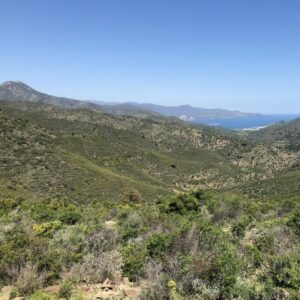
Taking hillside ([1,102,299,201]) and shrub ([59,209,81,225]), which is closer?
shrub ([59,209,81,225])

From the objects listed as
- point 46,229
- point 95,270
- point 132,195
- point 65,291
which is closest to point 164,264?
point 95,270

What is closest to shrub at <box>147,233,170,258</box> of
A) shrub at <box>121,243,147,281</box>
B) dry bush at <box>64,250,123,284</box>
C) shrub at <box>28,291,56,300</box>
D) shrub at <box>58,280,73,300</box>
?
shrub at <box>121,243,147,281</box>

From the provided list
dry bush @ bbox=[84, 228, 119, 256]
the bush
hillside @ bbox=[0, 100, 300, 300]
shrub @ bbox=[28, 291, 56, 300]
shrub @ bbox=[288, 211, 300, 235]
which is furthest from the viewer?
the bush

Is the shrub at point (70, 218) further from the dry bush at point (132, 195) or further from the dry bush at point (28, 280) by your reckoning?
the dry bush at point (132, 195)

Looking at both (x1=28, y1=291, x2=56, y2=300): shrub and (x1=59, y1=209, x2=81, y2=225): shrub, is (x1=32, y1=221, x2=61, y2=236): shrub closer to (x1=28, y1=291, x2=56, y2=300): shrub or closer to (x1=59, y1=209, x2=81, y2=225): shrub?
(x1=59, y1=209, x2=81, y2=225): shrub

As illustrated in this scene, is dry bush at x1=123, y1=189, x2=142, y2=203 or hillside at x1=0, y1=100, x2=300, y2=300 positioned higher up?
hillside at x1=0, y1=100, x2=300, y2=300

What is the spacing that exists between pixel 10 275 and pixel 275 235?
8313 mm

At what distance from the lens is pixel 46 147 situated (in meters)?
60.0

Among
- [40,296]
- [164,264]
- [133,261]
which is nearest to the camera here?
[40,296]

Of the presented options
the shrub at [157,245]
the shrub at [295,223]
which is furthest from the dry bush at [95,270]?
the shrub at [295,223]

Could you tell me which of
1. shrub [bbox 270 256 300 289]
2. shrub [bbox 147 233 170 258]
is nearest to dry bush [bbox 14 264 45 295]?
shrub [bbox 147 233 170 258]

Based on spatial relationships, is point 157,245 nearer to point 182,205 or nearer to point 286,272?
point 286,272

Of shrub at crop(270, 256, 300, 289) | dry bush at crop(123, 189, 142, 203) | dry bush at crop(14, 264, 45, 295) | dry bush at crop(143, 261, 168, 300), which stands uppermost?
shrub at crop(270, 256, 300, 289)

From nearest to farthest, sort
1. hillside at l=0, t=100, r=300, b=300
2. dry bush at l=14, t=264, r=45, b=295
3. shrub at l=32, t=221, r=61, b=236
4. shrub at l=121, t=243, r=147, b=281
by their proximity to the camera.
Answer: hillside at l=0, t=100, r=300, b=300 → dry bush at l=14, t=264, r=45, b=295 → shrub at l=121, t=243, r=147, b=281 → shrub at l=32, t=221, r=61, b=236
